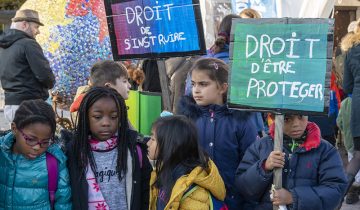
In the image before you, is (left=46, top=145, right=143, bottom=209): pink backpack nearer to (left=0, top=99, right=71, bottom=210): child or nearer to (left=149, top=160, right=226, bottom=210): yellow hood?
(left=0, top=99, right=71, bottom=210): child

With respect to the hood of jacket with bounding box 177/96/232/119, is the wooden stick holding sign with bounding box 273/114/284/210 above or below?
below

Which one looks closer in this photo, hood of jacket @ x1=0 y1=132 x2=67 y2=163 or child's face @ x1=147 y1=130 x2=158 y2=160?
hood of jacket @ x1=0 y1=132 x2=67 y2=163

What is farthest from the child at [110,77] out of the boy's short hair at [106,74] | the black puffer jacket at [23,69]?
the black puffer jacket at [23,69]

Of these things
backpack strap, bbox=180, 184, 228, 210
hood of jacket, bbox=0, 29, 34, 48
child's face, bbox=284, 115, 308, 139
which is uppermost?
hood of jacket, bbox=0, 29, 34, 48

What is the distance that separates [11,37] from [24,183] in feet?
12.9

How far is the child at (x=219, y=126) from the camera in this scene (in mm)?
4148

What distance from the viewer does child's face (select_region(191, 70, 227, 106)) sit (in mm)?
4180

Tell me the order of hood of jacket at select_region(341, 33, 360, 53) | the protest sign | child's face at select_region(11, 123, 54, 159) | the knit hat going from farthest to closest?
the knit hat → hood of jacket at select_region(341, 33, 360, 53) → the protest sign → child's face at select_region(11, 123, 54, 159)

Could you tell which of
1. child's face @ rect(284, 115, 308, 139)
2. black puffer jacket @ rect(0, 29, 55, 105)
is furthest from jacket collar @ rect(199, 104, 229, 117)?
black puffer jacket @ rect(0, 29, 55, 105)

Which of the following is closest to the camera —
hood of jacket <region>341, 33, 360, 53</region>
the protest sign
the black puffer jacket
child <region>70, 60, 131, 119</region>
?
the protest sign

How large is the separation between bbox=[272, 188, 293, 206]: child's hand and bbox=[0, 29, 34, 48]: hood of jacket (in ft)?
13.9

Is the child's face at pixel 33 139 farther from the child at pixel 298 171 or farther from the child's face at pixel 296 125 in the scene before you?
the child's face at pixel 296 125

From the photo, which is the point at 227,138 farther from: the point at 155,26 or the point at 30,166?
the point at 30,166

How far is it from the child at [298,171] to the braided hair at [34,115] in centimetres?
111
